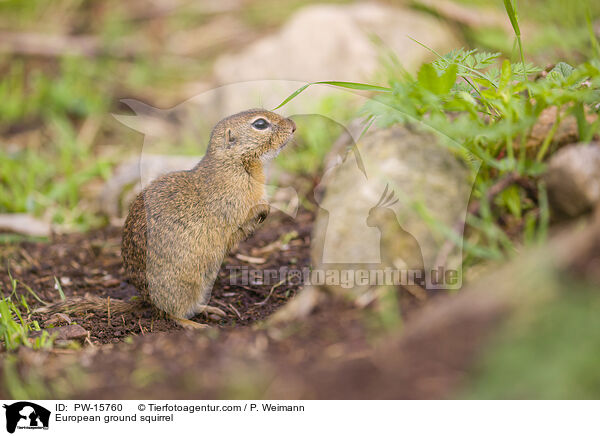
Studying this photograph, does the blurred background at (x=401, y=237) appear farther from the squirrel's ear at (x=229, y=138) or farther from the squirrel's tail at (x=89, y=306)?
the squirrel's ear at (x=229, y=138)

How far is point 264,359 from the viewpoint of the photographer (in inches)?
80.4

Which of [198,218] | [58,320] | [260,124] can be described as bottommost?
[58,320]

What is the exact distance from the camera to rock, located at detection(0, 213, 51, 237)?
4242 millimetres

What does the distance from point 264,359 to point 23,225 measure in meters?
3.03

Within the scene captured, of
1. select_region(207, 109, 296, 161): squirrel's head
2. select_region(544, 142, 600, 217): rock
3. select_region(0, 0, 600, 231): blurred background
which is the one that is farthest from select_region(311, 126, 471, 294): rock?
select_region(0, 0, 600, 231): blurred background

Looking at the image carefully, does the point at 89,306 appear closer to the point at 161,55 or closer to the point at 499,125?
the point at 499,125

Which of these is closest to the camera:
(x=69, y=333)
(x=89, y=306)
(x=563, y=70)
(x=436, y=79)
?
(x=436, y=79)

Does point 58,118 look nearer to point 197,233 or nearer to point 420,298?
point 197,233

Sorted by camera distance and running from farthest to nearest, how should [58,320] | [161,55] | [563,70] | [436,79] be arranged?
1. [161,55]
2. [58,320]
3. [563,70]
4. [436,79]

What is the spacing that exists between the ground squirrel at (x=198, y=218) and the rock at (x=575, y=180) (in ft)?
5.39
